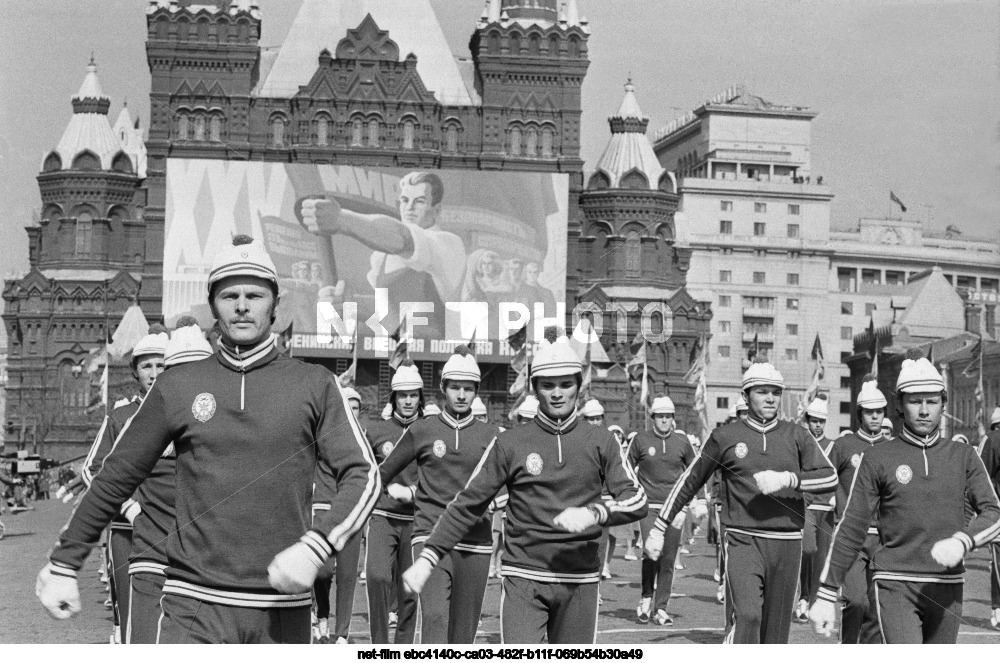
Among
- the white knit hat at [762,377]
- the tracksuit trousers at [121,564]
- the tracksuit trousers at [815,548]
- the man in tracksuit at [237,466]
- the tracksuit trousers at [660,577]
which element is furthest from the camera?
the tracksuit trousers at [660,577]

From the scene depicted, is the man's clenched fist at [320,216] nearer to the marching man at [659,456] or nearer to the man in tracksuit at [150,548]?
the marching man at [659,456]

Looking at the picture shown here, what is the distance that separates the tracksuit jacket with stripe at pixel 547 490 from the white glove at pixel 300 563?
2.64 meters

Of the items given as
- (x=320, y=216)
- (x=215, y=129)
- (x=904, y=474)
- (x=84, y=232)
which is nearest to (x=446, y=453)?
(x=904, y=474)

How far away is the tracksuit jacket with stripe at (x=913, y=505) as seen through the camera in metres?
9.26

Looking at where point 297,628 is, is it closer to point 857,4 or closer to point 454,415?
point 454,415

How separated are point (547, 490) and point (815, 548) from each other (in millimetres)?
7730

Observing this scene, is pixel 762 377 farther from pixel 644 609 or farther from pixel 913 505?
pixel 644 609

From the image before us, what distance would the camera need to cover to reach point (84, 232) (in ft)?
259

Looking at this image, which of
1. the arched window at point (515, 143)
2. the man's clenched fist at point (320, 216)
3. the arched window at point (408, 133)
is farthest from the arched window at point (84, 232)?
the arched window at point (515, 143)

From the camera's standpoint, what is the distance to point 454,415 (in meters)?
12.1

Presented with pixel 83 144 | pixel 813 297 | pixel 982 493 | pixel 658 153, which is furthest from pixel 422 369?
pixel 982 493

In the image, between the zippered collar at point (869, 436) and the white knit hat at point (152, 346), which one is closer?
the white knit hat at point (152, 346)

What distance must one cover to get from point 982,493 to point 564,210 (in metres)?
61.6

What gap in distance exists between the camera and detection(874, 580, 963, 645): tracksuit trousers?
9.14 m
